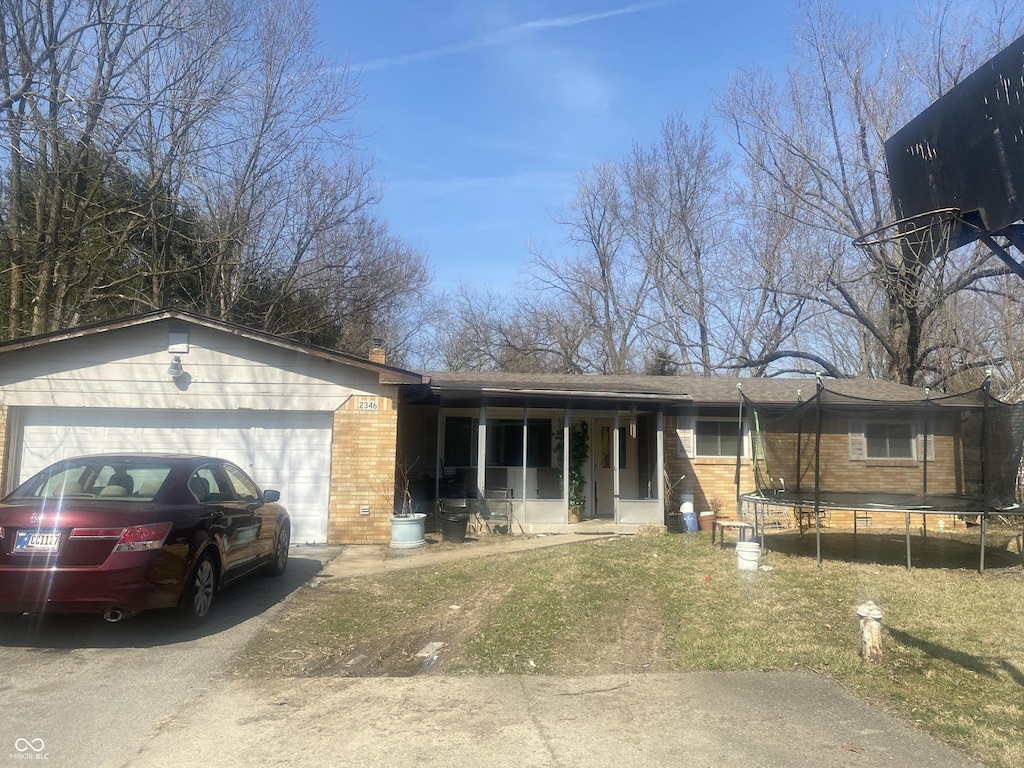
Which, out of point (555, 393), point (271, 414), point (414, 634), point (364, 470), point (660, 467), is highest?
point (555, 393)

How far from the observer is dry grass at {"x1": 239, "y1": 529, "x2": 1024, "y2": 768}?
4906 millimetres

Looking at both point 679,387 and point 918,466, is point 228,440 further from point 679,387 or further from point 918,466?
point 918,466

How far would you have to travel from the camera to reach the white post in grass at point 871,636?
17.3ft

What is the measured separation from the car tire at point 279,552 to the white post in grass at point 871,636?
20.1 feet

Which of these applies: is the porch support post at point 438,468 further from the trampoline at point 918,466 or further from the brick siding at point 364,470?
the trampoline at point 918,466

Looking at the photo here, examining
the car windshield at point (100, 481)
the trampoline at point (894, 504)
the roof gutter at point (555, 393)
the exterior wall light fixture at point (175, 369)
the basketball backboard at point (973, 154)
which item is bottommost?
the trampoline at point (894, 504)

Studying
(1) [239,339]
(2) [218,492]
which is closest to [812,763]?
(2) [218,492]

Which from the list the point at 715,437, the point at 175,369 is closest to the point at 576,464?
the point at 715,437

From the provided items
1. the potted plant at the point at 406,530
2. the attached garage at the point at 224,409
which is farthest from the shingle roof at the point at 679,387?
the potted plant at the point at 406,530

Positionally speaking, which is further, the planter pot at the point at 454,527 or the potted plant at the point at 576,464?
the potted plant at the point at 576,464

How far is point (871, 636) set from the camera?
Answer: 5.32 m

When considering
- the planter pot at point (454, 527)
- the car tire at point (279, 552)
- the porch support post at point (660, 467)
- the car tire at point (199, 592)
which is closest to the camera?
the car tire at point (199, 592)

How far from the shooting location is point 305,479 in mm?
11648

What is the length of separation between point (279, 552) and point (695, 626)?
195 inches
